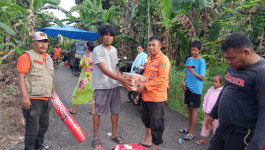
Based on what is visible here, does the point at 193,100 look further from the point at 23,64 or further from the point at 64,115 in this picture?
the point at 23,64

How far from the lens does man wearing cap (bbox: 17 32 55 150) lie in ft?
9.70

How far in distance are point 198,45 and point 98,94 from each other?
6.98 feet

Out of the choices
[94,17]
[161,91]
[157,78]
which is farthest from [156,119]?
[94,17]

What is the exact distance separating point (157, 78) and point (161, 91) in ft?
0.79

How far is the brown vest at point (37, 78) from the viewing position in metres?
3.02

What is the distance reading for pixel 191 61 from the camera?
4.07 metres

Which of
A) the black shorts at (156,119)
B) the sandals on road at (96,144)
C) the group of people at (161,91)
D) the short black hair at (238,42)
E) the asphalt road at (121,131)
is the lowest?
the asphalt road at (121,131)

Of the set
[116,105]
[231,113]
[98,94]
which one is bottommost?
[116,105]

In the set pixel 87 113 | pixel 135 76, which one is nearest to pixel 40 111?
pixel 135 76

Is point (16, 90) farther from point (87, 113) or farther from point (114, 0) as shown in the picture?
point (114, 0)

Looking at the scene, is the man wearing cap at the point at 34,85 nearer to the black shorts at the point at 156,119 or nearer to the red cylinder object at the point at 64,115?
the red cylinder object at the point at 64,115

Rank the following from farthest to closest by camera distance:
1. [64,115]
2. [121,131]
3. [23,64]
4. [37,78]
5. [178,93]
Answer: [178,93], [121,131], [64,115], [37,78], [23,64]

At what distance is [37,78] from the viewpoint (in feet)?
10.1

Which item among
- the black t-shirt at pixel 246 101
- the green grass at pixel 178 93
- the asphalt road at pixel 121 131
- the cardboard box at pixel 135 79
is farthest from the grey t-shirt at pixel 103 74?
the green grass at pixel 178 93
